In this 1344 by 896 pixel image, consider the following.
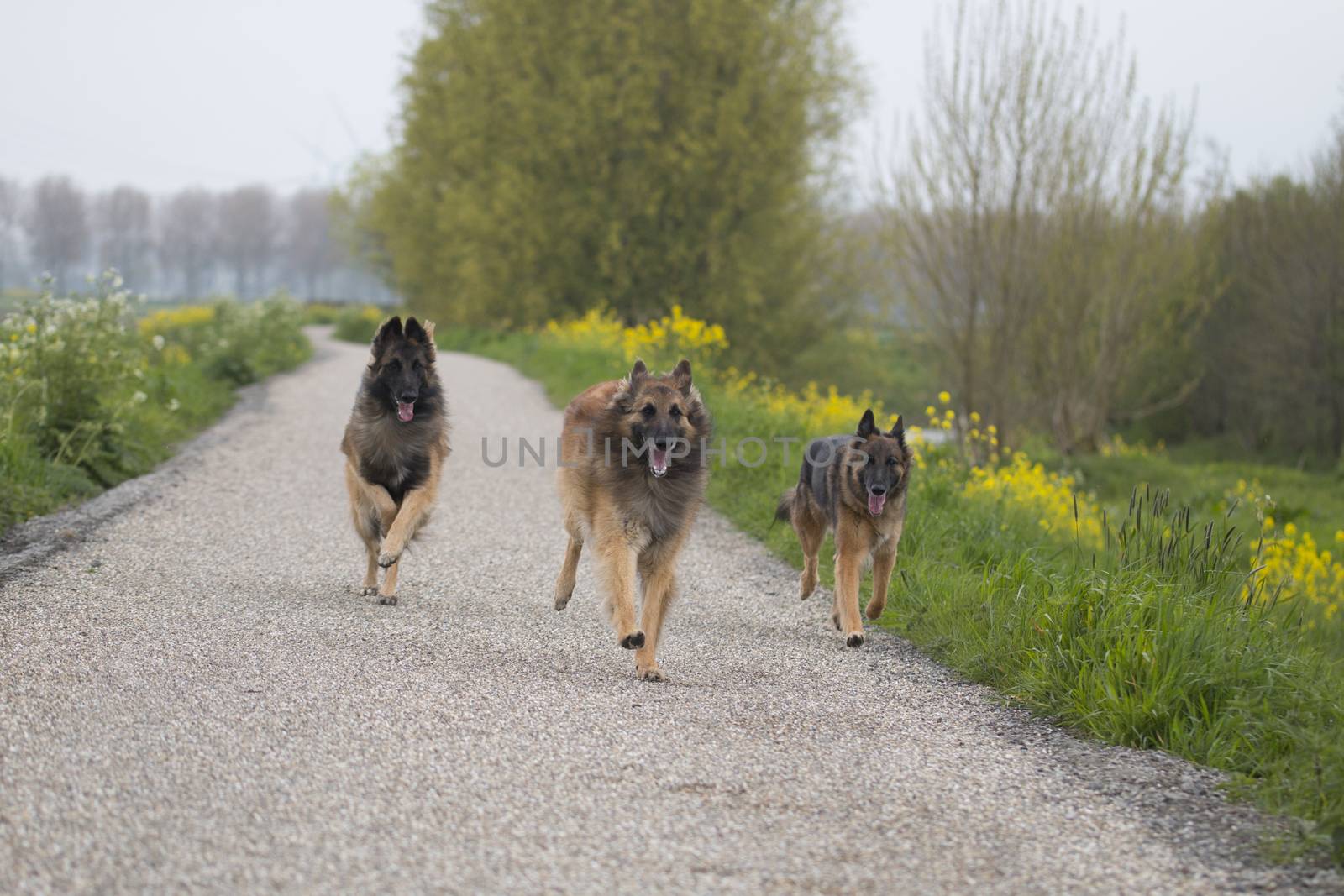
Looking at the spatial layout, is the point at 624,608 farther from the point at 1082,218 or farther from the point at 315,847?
the point at 1082,218

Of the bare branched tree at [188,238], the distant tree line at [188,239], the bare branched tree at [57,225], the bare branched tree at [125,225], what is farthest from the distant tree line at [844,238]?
the bare branched tree at [188,238]

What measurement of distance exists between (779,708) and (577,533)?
1858 mm

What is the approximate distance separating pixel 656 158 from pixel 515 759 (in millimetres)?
23745

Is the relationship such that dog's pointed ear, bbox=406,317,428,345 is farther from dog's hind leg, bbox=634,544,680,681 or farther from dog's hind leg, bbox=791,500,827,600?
dog's hind leg, bbox=791,500,827,600

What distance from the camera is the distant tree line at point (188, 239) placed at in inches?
3182

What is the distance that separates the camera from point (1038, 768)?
4.17m

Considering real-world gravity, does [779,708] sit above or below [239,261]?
below

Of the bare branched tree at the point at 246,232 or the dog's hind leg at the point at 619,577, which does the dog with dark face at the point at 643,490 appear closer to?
the dog's hind leg at the point at 619,577

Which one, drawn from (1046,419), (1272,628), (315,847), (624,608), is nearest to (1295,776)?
(1272,628)

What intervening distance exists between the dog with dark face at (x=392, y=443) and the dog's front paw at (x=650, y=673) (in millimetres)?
2076

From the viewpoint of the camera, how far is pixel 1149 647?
4750 millimetres

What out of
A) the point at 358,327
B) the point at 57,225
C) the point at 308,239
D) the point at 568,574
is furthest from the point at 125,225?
the point at 568,574

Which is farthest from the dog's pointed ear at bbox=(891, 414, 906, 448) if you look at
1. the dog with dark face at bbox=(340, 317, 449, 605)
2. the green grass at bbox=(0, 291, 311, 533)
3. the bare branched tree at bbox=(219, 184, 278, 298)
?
the bare branched tree at bbox=(219, 184, 278, 298)

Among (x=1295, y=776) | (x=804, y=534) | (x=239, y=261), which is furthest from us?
(x=239, y=261)
